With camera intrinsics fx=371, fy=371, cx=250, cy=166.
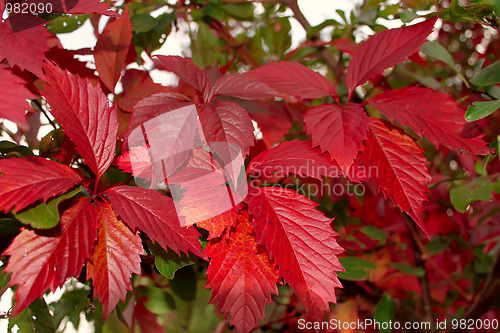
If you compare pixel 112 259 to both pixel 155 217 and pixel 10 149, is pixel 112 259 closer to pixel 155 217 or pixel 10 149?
pixel 155 217

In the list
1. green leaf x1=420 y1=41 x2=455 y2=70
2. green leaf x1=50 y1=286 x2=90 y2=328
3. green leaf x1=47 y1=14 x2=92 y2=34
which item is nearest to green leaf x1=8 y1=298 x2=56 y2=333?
green leaf x1=50 y1=286 x2=90 y2=328

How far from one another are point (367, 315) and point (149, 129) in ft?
2.63

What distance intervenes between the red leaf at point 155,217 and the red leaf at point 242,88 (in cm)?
12

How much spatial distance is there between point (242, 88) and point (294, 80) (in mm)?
69

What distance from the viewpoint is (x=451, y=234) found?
90 centimetres

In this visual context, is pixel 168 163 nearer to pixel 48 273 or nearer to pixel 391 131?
pixel 48 273

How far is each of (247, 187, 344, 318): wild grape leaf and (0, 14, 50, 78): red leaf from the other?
21 centimetres

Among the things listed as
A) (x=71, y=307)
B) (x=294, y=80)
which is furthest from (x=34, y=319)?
(x=294, y=80)

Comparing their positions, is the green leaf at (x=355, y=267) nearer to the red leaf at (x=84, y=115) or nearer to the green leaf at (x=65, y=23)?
the red leaf at (x=84, y=115)

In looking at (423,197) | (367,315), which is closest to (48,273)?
(423,197)

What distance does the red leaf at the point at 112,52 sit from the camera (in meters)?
0.40

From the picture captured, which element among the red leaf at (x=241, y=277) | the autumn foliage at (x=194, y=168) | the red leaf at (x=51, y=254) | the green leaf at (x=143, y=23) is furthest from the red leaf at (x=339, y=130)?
the green leaf at (x=143, y=23)

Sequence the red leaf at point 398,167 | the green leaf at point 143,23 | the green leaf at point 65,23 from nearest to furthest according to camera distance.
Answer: the red leaf at point 398,167
the green leaf at point 65,23
the green leaf at point 143,23

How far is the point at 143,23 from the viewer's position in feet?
1.89
